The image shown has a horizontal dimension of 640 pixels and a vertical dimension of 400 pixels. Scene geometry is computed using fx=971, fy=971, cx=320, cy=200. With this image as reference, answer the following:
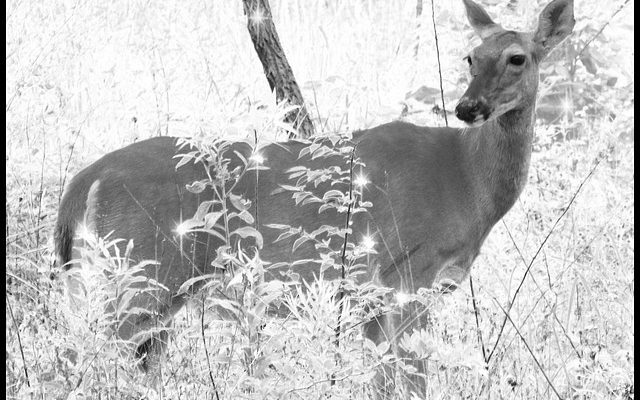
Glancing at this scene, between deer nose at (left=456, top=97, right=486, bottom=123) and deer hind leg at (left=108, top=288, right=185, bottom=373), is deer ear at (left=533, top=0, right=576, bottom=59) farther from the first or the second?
deer hind leg at (left=108, top=288, right=185, bottom=373)

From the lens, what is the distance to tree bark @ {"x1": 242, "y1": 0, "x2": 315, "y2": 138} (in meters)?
5.43

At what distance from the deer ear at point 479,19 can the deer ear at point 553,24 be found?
25 centimetres

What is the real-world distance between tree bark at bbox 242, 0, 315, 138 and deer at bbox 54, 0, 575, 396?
3.60ft

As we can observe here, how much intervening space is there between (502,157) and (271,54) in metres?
1.67

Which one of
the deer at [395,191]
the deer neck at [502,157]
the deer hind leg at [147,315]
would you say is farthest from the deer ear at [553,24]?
the deer hind leg at [147,315]

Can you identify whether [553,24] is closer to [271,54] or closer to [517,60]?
[517,60]

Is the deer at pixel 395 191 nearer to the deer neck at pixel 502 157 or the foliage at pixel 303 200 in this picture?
the deer neck at pixel 502 157

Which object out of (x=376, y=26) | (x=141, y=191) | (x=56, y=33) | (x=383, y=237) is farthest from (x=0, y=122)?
(x=376, y=26)

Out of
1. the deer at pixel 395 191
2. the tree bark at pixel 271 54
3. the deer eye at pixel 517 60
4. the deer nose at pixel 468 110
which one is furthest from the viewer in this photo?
the tree bark at pixel 271 54

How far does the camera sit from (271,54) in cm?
552

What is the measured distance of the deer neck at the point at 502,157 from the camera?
4422 mm

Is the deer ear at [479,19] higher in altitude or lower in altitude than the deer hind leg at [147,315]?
higher

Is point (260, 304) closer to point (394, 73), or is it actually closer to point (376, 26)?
point (394, 73)

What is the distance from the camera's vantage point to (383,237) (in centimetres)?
420
